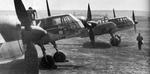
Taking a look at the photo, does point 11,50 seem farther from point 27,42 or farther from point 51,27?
point 51,27

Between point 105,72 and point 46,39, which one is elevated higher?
point 46,39

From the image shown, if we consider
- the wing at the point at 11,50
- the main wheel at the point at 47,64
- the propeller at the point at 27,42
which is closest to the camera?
the wing at the point at 11,50

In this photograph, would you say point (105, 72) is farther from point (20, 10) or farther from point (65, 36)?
point (20, 10)

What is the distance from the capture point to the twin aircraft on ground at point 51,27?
9.68 meters

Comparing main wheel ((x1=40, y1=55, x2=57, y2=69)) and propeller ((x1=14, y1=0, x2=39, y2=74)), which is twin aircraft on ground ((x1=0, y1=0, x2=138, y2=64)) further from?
main wheel ((x1=40, y1=55, x2=57, y2=69))

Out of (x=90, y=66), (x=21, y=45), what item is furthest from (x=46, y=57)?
(x=21, y=45)

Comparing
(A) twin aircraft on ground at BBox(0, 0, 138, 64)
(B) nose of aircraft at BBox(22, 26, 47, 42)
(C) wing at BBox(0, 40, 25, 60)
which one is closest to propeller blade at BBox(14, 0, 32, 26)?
(A) twin aircraft on ground at BBox(0, 0, 138, 64)

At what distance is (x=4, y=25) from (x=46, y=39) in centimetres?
831

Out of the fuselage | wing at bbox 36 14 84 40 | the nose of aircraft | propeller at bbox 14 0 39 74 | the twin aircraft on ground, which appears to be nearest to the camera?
the twin aircraft on ground

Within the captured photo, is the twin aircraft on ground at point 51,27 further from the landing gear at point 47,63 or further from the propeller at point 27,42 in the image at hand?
the landing gear at point 47,63

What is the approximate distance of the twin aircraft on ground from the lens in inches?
381

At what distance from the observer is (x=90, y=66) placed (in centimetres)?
1888

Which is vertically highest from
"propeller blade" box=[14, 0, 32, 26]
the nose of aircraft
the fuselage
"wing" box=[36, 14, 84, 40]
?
"propeller blade" box=[14, 0, 32, 26]

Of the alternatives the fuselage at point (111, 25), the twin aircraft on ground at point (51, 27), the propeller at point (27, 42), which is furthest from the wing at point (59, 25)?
the fuselage at point (111, 25)
